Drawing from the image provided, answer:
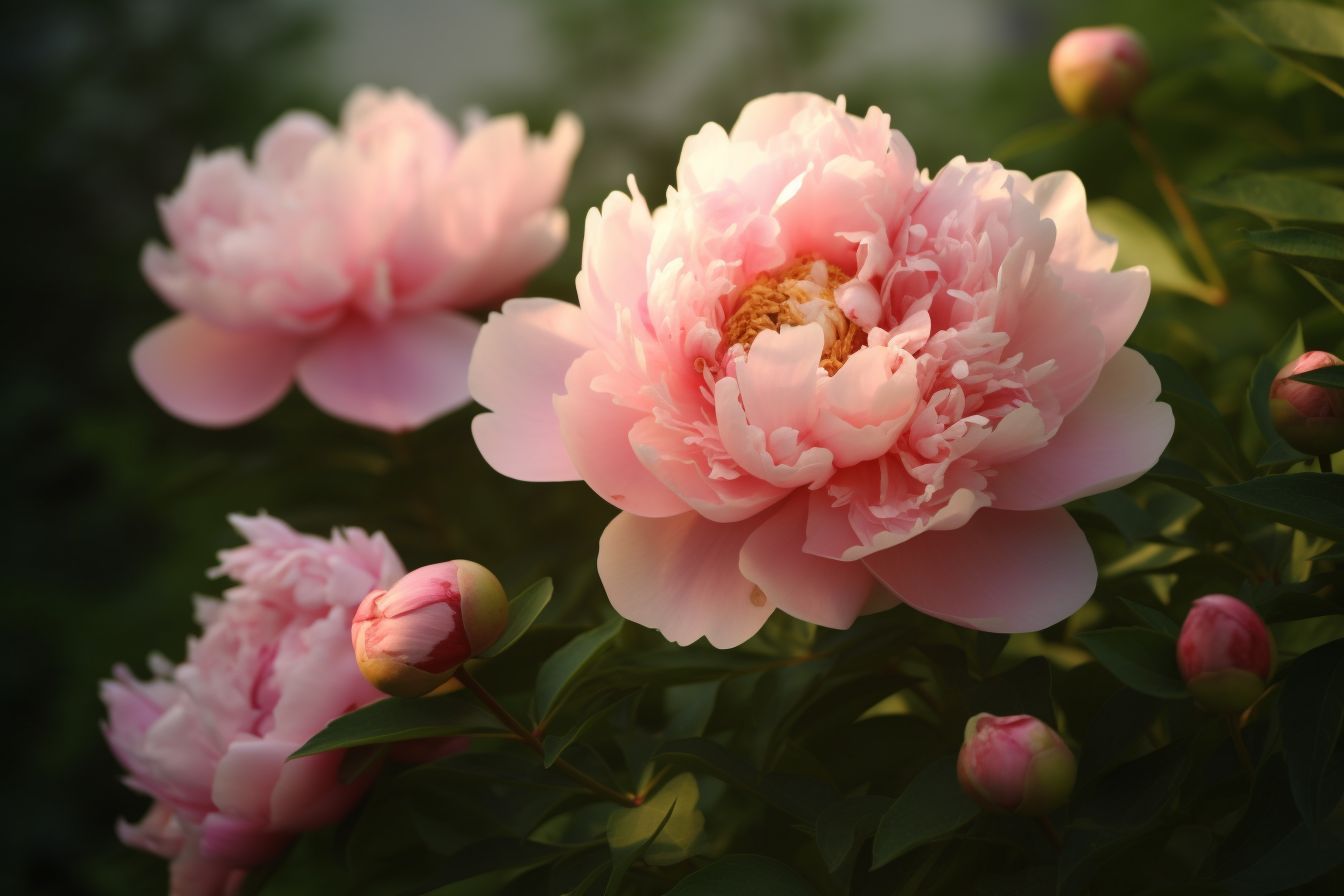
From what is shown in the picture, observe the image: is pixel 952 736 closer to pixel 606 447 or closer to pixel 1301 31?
pixel 606 447

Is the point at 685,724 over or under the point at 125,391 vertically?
over

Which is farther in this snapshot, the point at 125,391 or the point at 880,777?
the point at 125,391

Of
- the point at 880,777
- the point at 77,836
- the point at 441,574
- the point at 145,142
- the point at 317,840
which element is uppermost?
the point at 441,574

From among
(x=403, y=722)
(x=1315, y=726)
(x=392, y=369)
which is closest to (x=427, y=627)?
(x=403, y=722)

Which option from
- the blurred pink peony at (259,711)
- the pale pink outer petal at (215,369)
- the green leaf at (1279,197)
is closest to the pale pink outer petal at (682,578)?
the blurred pink peony at (259,711)

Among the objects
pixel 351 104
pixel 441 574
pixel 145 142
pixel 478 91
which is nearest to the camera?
pixel 441 574

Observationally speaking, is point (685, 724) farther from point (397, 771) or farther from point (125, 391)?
point (125, 391)

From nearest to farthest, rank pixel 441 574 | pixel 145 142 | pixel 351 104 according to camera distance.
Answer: pixel 441 574, pixel 351 104, pixel 145 142

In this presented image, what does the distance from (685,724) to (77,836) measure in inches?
50.4

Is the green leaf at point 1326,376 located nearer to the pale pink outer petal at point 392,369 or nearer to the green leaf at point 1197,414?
the green leaf at point 1197,414

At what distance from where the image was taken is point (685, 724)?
1.53ft

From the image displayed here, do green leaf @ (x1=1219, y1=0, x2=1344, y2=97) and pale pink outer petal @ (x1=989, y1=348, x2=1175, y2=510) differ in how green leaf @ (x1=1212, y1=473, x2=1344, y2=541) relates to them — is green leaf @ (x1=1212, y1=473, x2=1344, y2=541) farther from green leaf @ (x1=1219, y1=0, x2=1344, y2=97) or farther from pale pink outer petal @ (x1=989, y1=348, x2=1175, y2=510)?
green leaf @ (x1=1219, y1=0, x2=1344, y2=97)

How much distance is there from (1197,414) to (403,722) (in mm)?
273

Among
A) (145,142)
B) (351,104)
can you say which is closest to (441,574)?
(351,104)
